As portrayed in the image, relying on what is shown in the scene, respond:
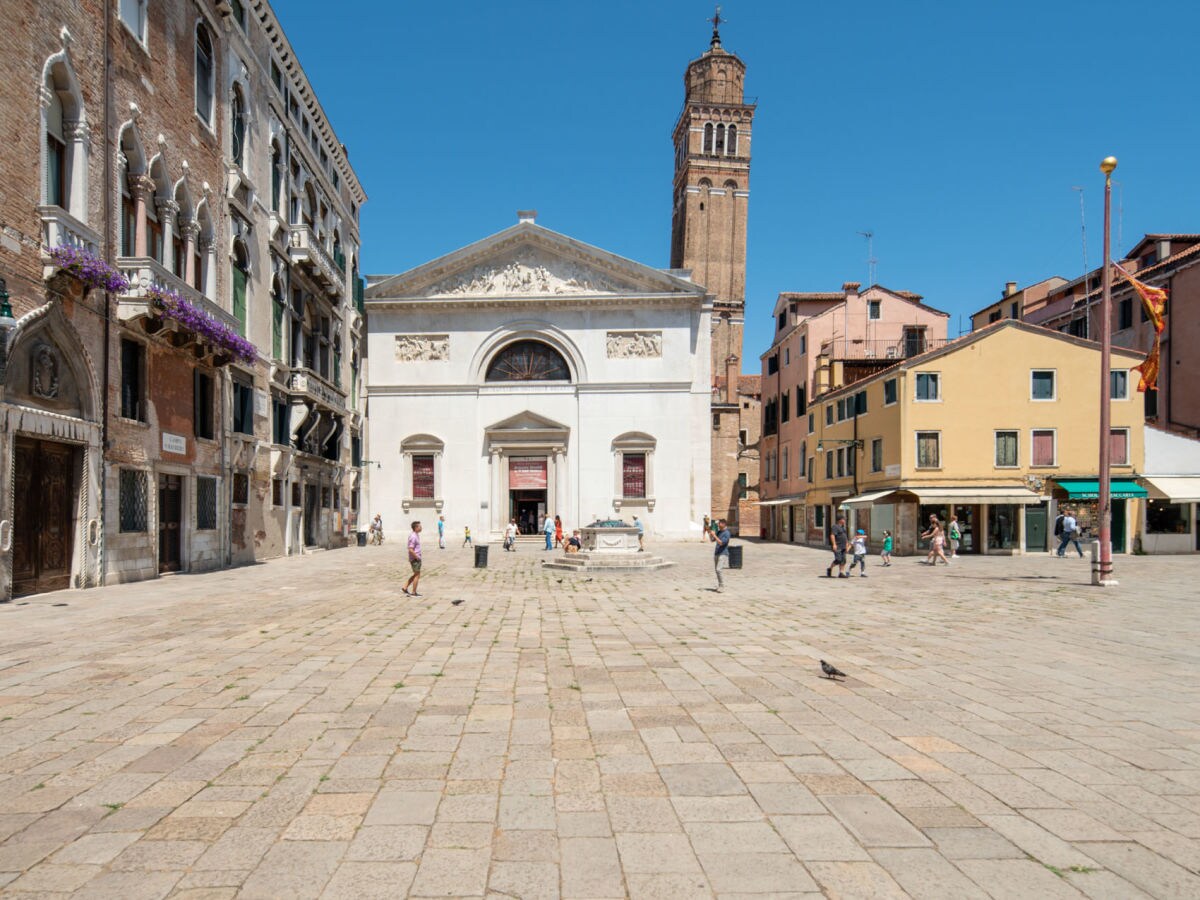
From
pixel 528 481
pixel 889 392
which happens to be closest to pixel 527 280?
pixel 528 481

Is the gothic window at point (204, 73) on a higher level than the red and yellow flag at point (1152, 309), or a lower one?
higher

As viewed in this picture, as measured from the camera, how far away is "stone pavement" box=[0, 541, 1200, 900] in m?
3.79

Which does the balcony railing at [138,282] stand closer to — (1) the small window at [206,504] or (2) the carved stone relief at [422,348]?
(1) the small window at [206,504]

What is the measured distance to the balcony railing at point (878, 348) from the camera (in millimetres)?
39125

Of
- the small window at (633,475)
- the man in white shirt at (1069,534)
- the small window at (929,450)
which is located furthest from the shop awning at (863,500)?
the small window at (633,475)

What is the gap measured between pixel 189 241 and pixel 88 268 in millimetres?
6081

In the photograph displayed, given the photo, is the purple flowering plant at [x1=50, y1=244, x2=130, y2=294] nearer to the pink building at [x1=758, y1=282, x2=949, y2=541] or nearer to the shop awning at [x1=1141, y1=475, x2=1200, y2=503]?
the pink building at [x1=758, y1=282, x2=949, y2=541]

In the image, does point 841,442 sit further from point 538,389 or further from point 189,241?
point 189,241

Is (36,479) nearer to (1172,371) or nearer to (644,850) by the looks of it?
(644,850)

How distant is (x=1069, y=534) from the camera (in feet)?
89.6

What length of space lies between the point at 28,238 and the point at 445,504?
2955 centimetres

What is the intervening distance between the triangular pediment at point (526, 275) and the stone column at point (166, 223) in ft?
77.7

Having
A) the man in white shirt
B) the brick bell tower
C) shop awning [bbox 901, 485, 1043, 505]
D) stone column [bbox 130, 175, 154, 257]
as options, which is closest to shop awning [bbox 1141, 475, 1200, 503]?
the man in white shirt

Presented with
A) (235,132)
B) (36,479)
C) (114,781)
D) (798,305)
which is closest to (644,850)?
(114,781)
